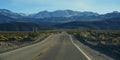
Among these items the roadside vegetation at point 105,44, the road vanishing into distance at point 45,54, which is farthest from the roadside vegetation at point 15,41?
the roadside vegetation at point 105,44

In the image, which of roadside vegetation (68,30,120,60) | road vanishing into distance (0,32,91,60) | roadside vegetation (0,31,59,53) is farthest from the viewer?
roadside vegetation (0,31,59,53)

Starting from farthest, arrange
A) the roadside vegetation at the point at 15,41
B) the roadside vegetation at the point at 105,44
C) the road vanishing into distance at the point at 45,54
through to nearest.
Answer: the roadside vegetation at the point at 15,41 → the roadside vegetation at the point at 105,44 → the road vanishing into distance at the point at 45,54

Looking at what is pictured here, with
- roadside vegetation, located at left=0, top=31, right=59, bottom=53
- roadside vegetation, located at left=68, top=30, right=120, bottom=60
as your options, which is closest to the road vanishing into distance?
roadside vegetation, located at left=68, top=30, right=120, bottom=60

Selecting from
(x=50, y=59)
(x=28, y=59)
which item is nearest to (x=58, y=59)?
(x=50, y=59)

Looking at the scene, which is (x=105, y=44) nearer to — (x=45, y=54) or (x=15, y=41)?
(x=45, y=54)

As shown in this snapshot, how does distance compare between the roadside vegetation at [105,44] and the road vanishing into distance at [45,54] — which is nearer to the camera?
the road vanishing into distance at [45,54]

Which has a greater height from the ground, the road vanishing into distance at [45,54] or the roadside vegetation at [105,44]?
the road vanishing into distance at [45,54]

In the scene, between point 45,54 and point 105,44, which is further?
point 105,44

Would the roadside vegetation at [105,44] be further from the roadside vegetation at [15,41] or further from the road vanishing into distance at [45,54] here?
the roadside vegetation at [15,41]

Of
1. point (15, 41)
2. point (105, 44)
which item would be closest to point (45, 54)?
point (105, 44)

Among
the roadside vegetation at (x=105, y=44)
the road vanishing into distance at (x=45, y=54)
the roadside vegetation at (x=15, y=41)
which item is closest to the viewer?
the road vanishing into distance at (x=45, y=54)

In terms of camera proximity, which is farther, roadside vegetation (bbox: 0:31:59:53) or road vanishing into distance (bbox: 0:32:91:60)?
roadside vegetation (bbox: 0:31:59:53)

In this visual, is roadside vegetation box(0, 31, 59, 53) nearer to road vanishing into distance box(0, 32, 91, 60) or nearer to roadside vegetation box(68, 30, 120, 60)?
road vanishing into distance box(0, 32, 91, 60)

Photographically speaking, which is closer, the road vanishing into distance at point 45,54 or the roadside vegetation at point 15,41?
the road vanishing into distance at point 45,54
